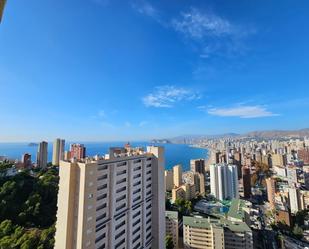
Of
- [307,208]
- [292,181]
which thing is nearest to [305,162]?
[292,181]

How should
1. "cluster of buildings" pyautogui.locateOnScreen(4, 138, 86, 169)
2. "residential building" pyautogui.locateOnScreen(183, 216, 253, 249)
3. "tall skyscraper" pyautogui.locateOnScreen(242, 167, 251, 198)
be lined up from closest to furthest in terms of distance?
1. "residential building" pyautogui.locateOnScreen(183, 216, 253, 249)
2. "cluster of buildings" pyautogui.locateOnScreen(4, 138, 86, 169)
3. "tall skyscraper" pyautogui.locateOnScreen(242, 167, 251, 198)

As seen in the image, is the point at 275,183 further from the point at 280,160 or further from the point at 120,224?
the point at 120,224

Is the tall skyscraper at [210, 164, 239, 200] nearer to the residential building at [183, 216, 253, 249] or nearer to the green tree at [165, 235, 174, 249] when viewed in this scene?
the residential building at [183, 216, 253, 249]

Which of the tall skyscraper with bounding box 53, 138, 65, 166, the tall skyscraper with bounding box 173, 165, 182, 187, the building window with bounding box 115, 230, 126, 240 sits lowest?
the tall skyscraper with bounding box 173, 165, 182, 187

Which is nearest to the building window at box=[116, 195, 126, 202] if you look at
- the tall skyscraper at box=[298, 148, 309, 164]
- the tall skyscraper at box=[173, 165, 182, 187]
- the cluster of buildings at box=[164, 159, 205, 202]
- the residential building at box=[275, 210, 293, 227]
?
the cluster of buildings at box=[164, 159, 205, 202]

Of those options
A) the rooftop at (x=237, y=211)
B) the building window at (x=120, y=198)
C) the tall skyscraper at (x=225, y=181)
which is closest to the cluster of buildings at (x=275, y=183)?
the tall skyscraper at (x=225, y=181)

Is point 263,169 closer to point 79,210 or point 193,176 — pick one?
point 193,176
